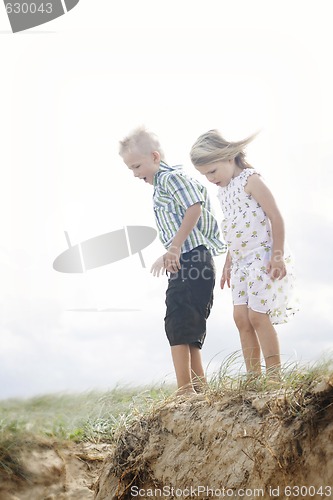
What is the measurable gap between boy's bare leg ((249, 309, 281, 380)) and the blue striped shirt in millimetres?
870

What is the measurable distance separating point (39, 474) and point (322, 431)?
117 inches

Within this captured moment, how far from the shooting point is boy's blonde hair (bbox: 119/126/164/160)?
5.74 m

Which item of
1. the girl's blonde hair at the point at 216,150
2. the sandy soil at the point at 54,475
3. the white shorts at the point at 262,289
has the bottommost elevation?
the sandy soil at the point at 54,475

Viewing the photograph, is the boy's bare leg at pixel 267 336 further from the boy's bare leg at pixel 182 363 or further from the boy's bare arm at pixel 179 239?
the boy's bare arm at pixel 179 239

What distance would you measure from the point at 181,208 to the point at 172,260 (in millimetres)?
491

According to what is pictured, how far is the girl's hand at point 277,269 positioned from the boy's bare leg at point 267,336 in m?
0.31

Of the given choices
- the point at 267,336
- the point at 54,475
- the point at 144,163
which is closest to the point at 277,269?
the point at 267,336

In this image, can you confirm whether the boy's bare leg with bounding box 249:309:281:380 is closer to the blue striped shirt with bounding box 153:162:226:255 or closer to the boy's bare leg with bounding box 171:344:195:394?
the boy's bare leg with bounding box 171:344:195:394

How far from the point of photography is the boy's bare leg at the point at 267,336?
4719 mm

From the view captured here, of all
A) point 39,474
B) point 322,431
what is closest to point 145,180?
point 39,474
